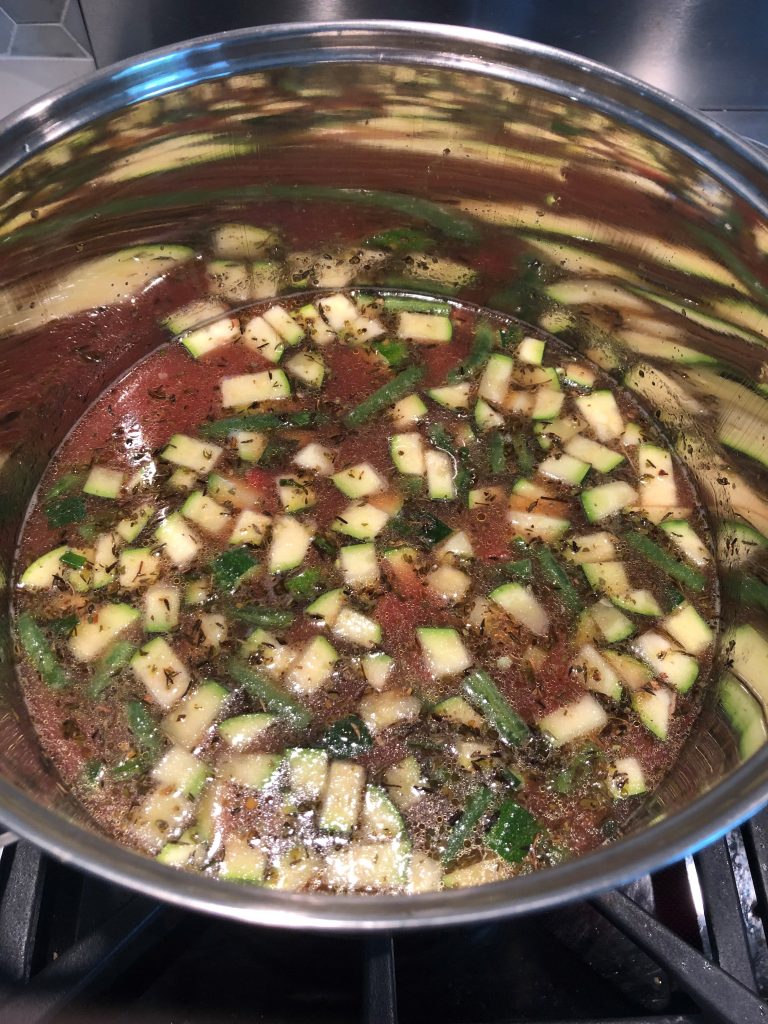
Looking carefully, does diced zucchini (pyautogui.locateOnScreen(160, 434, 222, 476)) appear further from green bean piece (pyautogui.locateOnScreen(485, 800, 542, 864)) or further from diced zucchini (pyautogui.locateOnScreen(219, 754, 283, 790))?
green bean piece (pyautogui.locateOnScreen(485, 800, 542, 864))

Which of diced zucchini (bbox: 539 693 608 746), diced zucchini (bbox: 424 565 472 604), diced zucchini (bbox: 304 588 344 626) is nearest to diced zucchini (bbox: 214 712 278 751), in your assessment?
diced zucchini (bbox: 304 588 344 626)

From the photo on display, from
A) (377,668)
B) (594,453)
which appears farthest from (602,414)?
(377,668)

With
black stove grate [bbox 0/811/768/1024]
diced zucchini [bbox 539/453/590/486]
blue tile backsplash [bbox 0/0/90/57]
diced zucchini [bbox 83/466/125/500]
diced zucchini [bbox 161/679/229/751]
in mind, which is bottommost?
black stove grate [bbox 0/811/768/1024]

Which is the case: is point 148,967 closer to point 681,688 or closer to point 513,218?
point 681,688

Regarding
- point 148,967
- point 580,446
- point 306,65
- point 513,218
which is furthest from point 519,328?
point 148,967

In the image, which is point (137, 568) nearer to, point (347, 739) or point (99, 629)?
point (99, 629)

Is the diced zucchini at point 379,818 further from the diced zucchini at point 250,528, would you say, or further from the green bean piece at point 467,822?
the diced zucchini at point 250,528
